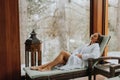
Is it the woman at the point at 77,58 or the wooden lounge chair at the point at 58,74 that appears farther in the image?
the woman at the point at 77,58

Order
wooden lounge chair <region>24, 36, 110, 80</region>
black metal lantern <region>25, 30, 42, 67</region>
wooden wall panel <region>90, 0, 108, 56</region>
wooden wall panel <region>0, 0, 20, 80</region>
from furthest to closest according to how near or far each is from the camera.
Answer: wooden wall panel <region>90, 0, 108, 56</region>
black metal lantern <region>25, 30, 42, 67</region>
wooden wall panel <region>0, 0, 20, 80</region>
wooden lounge chair <region>24, 36, 110, 80</region>

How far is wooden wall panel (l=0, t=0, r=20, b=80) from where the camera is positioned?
146 inches

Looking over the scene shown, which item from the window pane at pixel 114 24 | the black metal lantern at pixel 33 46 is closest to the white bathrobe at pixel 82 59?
the black metal lantern at pixel 33 46

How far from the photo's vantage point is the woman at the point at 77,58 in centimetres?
363

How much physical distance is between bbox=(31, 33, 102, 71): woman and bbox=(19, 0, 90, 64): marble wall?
0.99 meters

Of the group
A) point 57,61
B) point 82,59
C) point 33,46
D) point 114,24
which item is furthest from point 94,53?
point 114,24

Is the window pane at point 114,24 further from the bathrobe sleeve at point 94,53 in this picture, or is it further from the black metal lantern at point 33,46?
the black metal lantern at point 33,46

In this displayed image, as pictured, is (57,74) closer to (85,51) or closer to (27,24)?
(85,51)

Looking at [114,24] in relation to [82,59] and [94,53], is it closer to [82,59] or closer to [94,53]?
[94,53]

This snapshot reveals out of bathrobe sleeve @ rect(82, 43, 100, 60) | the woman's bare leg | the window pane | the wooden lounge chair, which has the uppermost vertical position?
the window pane

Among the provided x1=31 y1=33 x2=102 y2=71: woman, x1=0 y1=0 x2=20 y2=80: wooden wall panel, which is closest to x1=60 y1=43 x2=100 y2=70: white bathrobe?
x1=31 y1=33 x2=102 y2=71: woman

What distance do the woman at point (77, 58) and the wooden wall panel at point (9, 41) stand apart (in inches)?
22.4

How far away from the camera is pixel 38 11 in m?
4.67

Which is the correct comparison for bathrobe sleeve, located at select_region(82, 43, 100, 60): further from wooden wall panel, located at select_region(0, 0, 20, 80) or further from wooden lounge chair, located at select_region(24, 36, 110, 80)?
wooden wall panel, located at select_region(0, 0, 20, 80)
